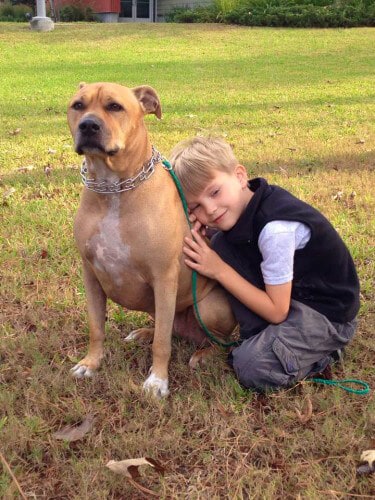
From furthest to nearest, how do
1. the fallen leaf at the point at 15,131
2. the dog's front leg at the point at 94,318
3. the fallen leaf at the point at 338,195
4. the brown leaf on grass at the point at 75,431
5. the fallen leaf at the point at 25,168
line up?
1. the fallen leaf at the point at 15,131
2. the fallen leaf at the point at 25,168
3. the fallen leaf at the point at 338,195
4. the dog's front leg at the point at 94,318
5. the brown leaf on grass at the point at 75,431

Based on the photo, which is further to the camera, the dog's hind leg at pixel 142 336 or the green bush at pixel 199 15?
the green bush at pixel 199 15

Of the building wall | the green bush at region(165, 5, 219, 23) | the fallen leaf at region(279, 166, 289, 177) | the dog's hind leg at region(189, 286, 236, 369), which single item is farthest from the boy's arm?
the building wall

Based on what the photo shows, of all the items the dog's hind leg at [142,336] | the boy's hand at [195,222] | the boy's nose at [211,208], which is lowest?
the dog's hind leg at [142,336]

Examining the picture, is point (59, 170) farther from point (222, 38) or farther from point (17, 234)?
point (222, 38)

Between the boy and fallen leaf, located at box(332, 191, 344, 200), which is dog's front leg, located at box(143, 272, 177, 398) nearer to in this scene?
the boy

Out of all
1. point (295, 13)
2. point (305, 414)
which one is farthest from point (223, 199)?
point (295, 13)

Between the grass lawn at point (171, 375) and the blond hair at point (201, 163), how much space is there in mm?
950

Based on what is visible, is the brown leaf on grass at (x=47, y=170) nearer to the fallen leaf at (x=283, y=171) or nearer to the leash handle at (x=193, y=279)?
the fallen leaf at (x=283, y=171)

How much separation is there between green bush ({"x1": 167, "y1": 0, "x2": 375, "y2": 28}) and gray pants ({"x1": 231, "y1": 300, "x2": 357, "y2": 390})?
24.3 metres

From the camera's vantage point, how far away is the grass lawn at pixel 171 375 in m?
2.36

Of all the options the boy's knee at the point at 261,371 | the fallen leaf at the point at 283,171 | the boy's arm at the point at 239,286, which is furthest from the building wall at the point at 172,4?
the boy's knee at the point at 261,371

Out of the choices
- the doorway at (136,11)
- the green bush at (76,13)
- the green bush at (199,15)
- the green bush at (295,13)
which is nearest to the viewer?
the green bush at (295,13)

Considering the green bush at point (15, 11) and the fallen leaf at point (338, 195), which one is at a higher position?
the fallen leaf at point (338, 195)

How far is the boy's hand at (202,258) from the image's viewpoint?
10.2ft
